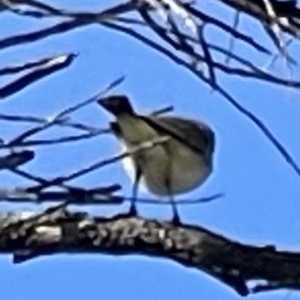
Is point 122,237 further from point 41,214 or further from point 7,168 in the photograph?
point 7,168

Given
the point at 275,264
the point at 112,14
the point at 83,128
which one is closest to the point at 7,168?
the point at 83,128

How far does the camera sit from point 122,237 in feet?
5.61

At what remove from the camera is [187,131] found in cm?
298

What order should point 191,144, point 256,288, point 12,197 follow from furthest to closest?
point 191,144, point 256,288, point 12,197

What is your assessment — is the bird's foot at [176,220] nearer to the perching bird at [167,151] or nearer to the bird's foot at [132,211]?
the bird's foot at [132,211]

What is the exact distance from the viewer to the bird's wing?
2.64 meters

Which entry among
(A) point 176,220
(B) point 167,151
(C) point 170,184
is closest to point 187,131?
(B) point 167,151

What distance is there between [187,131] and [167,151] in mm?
94

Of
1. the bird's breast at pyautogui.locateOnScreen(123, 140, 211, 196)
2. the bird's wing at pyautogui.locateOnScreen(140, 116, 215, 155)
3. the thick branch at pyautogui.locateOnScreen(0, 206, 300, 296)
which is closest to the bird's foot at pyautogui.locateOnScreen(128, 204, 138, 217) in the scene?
the thick branch at pyautogui.locateOnScreen(0, 206, 300, 296)

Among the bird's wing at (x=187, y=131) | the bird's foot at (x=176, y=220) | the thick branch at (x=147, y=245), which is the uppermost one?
the bird's wing at (x=187, y=131)

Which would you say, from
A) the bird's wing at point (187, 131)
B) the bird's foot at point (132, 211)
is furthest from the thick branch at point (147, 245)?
the bird's wing at point (187, 131)

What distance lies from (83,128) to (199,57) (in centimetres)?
20

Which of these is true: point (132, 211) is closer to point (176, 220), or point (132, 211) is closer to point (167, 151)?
point (176, 220)

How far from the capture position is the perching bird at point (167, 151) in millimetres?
2762
